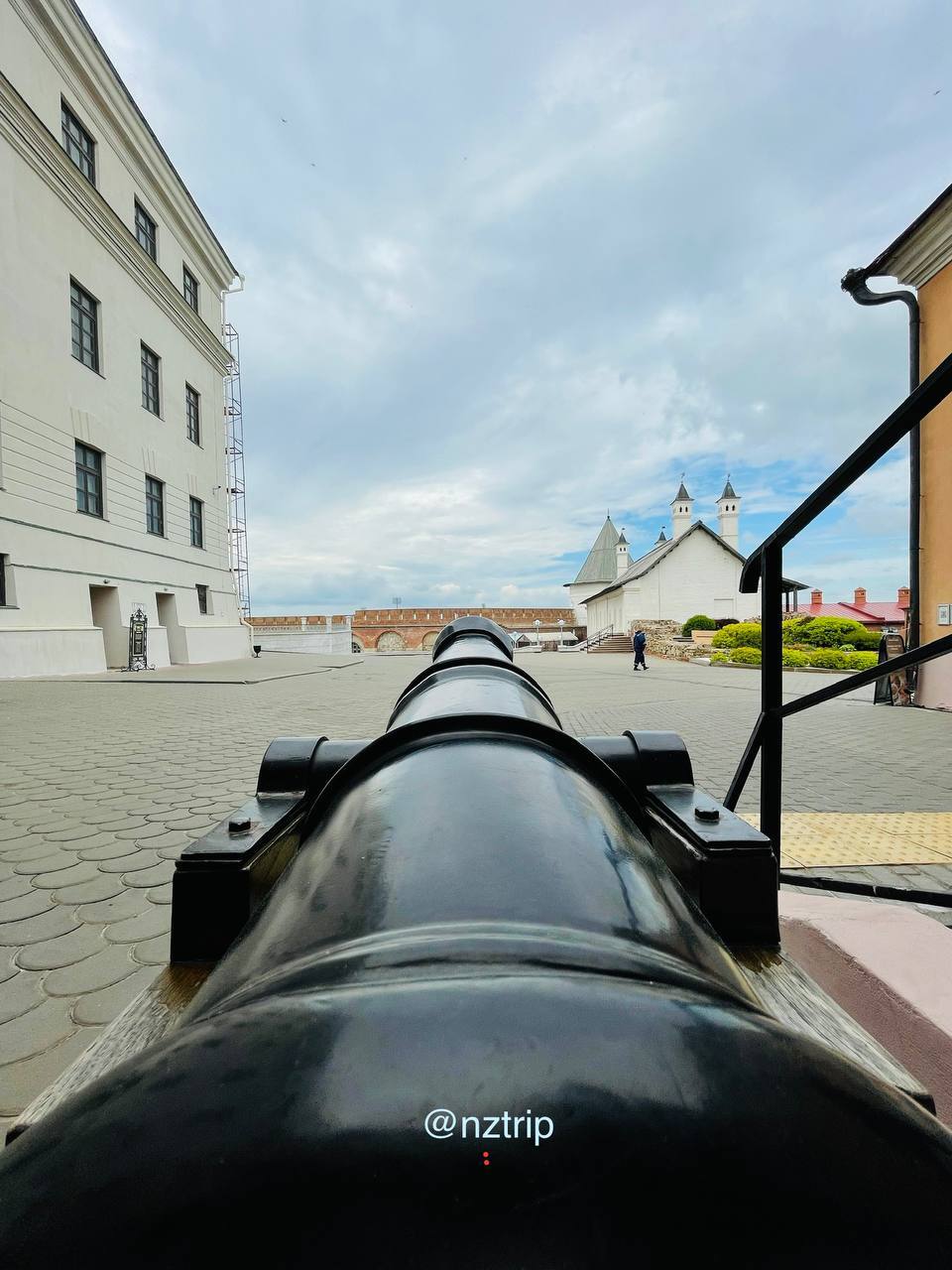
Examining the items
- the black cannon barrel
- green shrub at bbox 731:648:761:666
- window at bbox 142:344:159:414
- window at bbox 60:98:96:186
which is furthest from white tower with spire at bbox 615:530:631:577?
the black cannon barrel

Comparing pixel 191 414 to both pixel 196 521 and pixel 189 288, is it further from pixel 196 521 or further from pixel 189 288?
pixel 189 288

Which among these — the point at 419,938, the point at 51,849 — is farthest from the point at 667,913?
the point at 51,849

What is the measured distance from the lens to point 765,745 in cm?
236

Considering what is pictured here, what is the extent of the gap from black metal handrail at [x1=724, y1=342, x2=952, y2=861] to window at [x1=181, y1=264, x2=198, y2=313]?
926 inches

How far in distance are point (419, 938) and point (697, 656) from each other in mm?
27226

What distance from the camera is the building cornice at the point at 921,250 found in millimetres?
7672

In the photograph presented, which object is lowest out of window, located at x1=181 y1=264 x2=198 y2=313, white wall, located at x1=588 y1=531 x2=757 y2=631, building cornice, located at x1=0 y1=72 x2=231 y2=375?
white wall, located at x1=588 y1=531 x2=757 y2=631

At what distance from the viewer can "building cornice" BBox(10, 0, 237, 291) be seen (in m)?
13.7

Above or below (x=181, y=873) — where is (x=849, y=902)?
below

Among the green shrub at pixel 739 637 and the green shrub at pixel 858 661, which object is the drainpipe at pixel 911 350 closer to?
the green shrub at pixel 858 661

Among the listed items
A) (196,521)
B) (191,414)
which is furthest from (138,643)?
(191,414)

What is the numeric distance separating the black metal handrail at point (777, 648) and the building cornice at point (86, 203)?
17332 mm

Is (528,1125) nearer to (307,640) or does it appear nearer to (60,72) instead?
(60,72)

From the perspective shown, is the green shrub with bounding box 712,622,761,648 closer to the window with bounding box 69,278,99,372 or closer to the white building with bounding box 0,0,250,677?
the white building with bounding box 0,0,250,677
